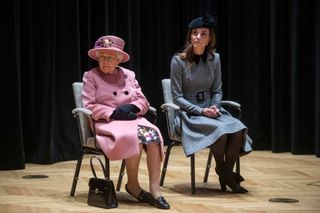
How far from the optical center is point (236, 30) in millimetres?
7402

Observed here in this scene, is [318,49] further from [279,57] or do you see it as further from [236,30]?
[236,30]

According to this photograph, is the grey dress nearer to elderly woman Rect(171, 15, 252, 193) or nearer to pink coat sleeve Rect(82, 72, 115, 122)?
elderly woman Rect(171, 15, 252, 193)

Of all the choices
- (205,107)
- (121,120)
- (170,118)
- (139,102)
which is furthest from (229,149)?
(121,120)

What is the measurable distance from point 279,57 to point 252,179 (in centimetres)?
204

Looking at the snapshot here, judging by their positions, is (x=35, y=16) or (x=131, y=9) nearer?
(x=35, y=16)

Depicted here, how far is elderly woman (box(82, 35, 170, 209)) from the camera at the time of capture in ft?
14.5

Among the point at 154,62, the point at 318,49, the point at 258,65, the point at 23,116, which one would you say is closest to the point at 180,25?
the point at 154,62

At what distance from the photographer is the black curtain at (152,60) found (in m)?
6.26

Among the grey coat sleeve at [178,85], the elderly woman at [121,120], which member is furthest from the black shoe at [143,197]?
the grey coat sleeve at [178,85]

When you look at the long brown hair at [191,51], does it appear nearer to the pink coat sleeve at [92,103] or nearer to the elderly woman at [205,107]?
the elderly woman at [205,107]

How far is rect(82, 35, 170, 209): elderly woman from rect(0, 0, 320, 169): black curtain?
1.54m

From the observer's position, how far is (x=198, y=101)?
16.8 feet

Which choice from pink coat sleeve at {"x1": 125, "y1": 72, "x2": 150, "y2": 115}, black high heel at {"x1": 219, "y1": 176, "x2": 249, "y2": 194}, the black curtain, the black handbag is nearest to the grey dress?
black high heel at {"x1": 219, "y1": 176, "x2": 249, "y2": 194}

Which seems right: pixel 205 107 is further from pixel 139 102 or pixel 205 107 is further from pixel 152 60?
pixel 152 60
